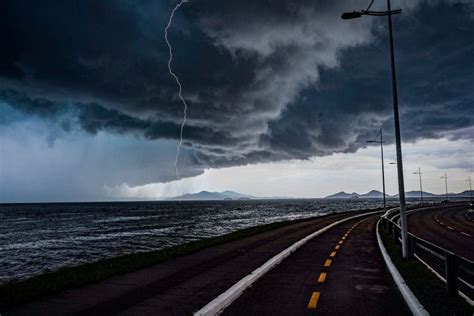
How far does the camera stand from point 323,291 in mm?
8969

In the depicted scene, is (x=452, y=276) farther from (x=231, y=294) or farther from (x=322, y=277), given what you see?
(x=231, y=294)

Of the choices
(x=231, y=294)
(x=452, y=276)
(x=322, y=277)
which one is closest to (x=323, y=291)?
(x=322, y=277)

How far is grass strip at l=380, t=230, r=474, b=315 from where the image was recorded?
278 inches

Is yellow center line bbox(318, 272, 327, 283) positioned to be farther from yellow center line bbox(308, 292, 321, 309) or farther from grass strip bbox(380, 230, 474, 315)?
grass strip bbox(380, 230, 474, 315)

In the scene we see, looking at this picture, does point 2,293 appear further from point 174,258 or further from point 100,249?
point 100,249

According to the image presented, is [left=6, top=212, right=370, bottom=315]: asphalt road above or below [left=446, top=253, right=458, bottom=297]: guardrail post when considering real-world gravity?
below

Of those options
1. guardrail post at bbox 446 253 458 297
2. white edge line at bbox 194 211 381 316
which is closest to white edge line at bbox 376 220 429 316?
guardrail post at bbox 446 253 458 297

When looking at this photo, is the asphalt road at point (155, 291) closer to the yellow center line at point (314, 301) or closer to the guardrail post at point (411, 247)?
the yellow center line at point (314, 301)

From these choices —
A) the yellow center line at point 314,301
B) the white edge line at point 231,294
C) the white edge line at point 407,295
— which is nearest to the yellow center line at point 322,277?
the yellow center line at point 314,301

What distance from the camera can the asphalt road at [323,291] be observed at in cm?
737

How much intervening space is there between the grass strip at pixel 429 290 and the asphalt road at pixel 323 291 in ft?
1.57

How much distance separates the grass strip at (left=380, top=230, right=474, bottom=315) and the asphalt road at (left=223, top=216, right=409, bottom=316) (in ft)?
1.57

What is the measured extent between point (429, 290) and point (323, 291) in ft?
8.21

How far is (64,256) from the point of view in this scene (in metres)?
31.5
